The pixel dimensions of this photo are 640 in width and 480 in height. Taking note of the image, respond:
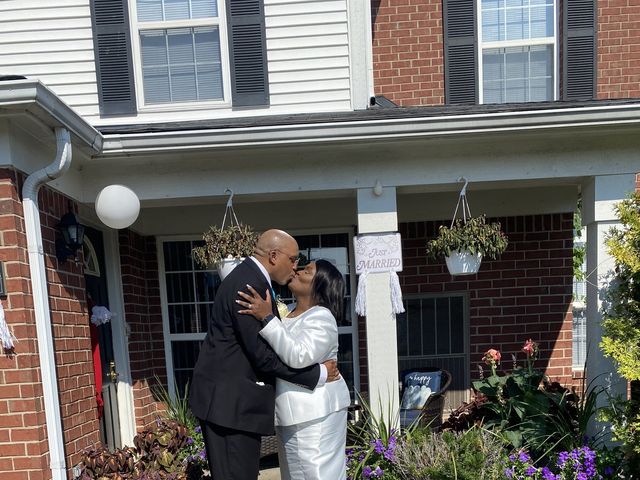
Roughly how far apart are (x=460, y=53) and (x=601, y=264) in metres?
2.69

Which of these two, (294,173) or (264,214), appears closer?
(294,173)

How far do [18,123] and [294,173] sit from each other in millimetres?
1854

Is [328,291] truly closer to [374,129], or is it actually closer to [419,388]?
[374,129]

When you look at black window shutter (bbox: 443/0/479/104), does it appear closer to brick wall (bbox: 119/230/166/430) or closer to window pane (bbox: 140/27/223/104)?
window pane (bbox: 140/27/223/104)

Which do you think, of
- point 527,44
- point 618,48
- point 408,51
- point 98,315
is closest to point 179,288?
point 98,315

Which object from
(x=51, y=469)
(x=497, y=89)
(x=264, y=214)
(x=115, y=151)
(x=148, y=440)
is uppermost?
(x=497, y=89)

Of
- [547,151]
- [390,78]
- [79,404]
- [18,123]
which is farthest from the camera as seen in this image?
[390,78]

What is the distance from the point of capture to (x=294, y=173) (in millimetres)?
→ 3523

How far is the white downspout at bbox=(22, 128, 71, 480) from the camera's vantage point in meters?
2.63

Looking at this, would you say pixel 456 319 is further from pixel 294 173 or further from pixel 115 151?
pixel 115 151

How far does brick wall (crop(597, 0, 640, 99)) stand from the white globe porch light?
5.05m

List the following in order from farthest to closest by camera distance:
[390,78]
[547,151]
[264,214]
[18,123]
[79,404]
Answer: [390,78] < [264,214] < [547,151] < [79,404] < [18,123]

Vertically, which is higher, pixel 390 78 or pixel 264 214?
A: pixel 390 78

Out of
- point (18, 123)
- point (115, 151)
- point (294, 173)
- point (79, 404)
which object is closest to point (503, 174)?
point (294, 173)
